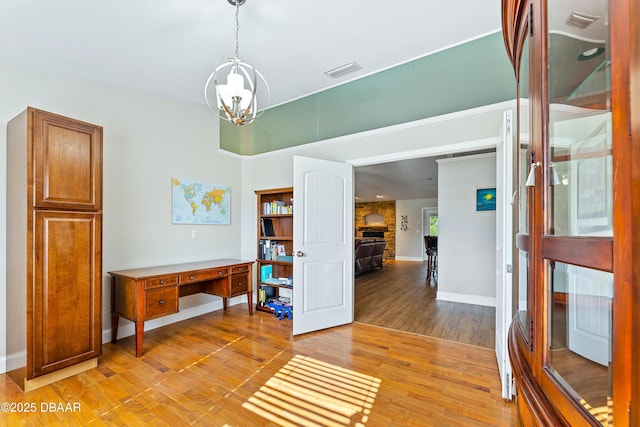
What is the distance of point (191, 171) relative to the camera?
13.3 feet

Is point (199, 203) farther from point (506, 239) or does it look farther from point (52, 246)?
point (506, 239)

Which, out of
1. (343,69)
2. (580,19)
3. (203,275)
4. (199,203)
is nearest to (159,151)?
(199,203)

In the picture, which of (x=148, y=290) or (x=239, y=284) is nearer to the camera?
(x=148, y=290)

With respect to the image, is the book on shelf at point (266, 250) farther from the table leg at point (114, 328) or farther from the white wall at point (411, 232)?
the white wall at point (411, 232)

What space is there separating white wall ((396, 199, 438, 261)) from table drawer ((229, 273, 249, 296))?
8.49 meters

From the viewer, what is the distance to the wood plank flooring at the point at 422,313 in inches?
136

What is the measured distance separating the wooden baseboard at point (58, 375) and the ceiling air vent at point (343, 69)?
145 inches

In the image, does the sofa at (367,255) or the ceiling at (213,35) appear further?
the sofa at (367,255)

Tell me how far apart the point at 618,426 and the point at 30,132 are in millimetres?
3333

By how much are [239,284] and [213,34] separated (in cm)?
281

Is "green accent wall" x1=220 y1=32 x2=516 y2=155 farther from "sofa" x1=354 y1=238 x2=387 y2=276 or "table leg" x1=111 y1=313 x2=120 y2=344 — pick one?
"sofa" x1=354 y1=238 x2=387 y2=276

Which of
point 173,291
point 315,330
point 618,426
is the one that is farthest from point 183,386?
point 618,426

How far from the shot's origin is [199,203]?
4133mm

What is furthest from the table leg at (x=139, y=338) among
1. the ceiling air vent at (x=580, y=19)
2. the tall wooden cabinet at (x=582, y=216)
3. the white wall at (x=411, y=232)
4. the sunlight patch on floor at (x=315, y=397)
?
the white wall at (x=411, y=232)
